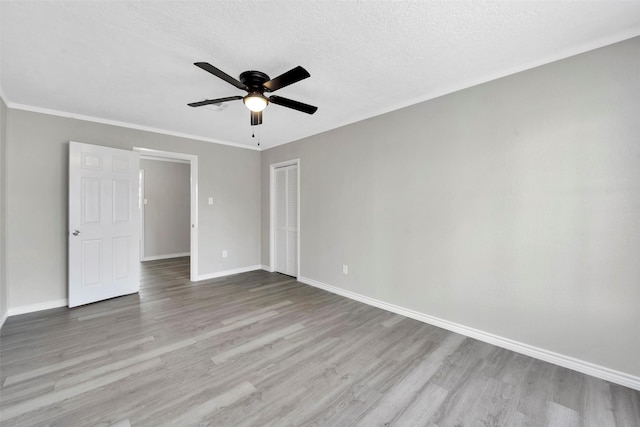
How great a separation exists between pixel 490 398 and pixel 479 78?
2612 mm

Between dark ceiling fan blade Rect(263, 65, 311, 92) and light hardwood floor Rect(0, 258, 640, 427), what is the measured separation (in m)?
2.19

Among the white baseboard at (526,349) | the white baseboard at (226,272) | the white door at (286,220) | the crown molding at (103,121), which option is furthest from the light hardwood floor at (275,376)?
the crown molding at (103,121)

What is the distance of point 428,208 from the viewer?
2.85m

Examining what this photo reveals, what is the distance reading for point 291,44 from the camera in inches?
75.9

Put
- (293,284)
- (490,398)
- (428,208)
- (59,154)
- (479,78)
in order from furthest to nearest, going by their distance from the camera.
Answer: (293,284) → (59,154) → (428,208) → (479,78) → (490,398)

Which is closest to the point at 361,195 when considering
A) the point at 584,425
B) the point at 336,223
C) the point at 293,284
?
the point at 336,223

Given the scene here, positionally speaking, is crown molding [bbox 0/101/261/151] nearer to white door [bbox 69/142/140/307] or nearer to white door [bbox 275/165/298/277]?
white door [bbox 69/142/140/307]

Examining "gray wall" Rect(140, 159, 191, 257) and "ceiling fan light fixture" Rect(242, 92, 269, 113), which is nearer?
"ceiling fan light fixture" Rect(242, 92, 269, 113)

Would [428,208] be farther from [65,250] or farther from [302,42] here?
[65,250]

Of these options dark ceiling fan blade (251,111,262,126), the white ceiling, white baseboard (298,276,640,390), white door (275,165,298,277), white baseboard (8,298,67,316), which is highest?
the white ceiling

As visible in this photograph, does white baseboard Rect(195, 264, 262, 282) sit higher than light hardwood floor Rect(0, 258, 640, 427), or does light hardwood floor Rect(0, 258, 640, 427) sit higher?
white baseboard Rect(195, 264, 262, 282)

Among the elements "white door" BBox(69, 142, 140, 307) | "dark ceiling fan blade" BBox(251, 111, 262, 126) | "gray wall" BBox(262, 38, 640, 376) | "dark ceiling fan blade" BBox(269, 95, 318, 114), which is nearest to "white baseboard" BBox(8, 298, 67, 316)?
"white door" BBox(69, 142, 140, 307)

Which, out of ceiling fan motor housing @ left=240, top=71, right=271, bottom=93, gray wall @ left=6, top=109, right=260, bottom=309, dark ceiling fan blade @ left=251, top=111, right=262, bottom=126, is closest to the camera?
ceiling fan motor housing @ left=240, top=71, right=271, bottom=93

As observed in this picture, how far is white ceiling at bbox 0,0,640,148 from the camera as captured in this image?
1.61 metres
